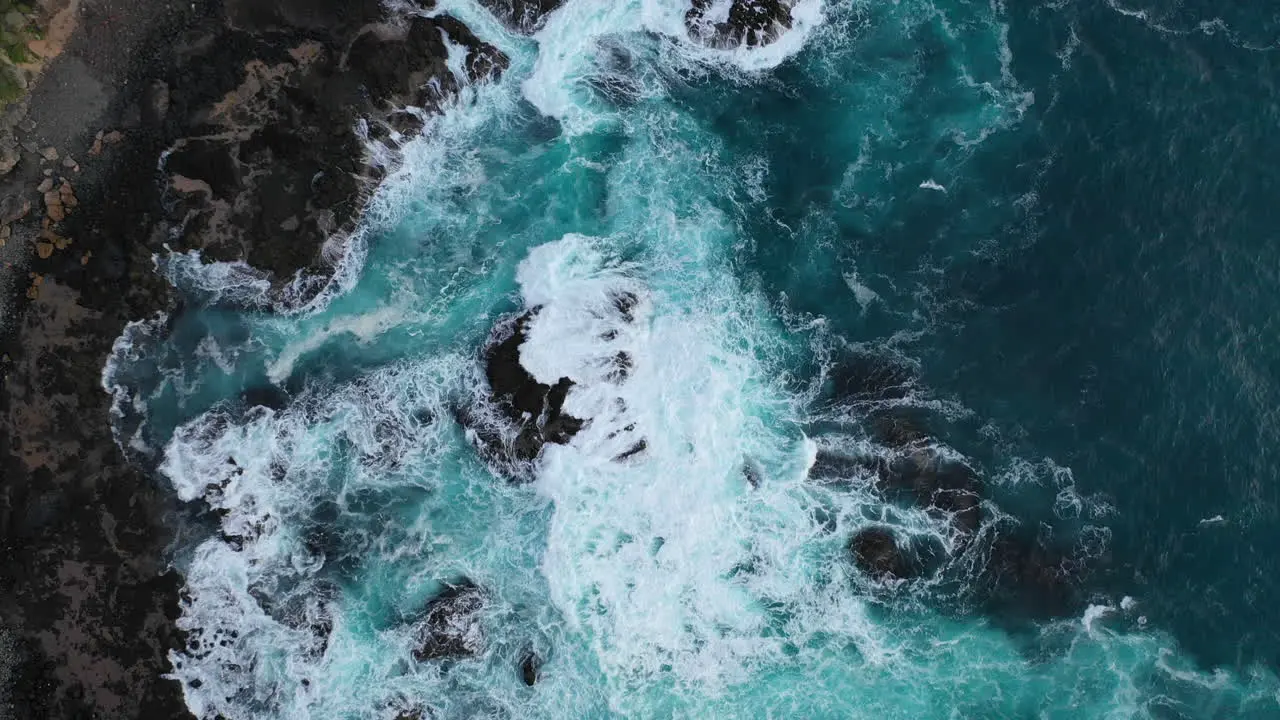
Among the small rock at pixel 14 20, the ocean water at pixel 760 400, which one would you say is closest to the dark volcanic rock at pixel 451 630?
the ocean water at pixel 760 400

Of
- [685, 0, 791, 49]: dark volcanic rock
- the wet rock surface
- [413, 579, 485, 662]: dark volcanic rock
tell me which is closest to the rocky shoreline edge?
the wet rock surface

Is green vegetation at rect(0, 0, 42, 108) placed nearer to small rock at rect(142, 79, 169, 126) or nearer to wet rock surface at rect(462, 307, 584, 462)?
small rock at rect(142, 79, 169, 126)

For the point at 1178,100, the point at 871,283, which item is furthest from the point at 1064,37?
the point at 871,283

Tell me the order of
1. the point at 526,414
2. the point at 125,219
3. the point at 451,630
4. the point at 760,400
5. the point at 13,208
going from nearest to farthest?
the point at 451,630 → the point at 526,414 → the point at 125,219 → the point at 13,208 → the point at 760,400

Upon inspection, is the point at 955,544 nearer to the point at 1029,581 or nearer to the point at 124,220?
the point at 1029,581

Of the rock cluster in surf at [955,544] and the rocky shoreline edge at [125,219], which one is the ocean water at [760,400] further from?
the rocky shoreline edge at [125,219]

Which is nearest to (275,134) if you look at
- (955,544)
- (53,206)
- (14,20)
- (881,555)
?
(53,206)

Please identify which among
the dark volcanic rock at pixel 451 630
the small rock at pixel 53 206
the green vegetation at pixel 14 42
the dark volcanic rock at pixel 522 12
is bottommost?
the dark volcanic rock at pixel 451 630
